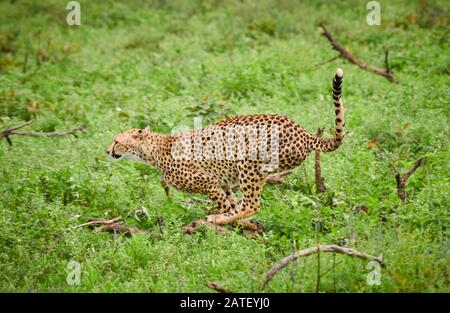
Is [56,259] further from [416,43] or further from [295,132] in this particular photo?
[416,43]

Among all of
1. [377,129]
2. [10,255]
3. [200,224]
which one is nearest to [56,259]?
[10,255]

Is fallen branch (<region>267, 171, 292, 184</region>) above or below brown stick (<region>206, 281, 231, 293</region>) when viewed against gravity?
above

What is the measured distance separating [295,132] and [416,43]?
7.16 meters

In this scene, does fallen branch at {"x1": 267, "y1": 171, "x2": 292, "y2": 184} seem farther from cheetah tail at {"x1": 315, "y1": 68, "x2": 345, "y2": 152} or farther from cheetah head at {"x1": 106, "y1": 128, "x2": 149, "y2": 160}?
cheetah head at {"x1": 106, "y1": 128, "x2": 149, "y2": 160}

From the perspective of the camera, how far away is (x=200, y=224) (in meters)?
6.96

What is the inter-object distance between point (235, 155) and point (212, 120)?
9.79 feet

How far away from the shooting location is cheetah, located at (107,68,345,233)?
7035 mm

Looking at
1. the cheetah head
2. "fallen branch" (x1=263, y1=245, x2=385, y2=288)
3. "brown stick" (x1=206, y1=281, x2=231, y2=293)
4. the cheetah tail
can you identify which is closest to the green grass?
"fallen branch" (x1=263, y1=245, x2=385, y2=288)

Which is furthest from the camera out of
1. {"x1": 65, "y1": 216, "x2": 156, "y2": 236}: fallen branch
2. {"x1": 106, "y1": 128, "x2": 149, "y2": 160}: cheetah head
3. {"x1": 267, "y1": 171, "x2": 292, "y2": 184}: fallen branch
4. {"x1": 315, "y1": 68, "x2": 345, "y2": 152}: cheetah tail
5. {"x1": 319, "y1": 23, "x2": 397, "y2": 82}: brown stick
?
{"x1": 319, "y1": 23, "x2": 397, "y2": 82}: brown stick

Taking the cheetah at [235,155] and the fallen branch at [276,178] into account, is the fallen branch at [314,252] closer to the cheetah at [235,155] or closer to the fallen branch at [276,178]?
the cheetah at [235,155]

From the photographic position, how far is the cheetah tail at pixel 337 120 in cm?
639

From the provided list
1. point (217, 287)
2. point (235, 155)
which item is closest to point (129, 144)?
point (235, 155)

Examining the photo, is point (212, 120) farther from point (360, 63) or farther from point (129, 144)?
point (360, 63)
